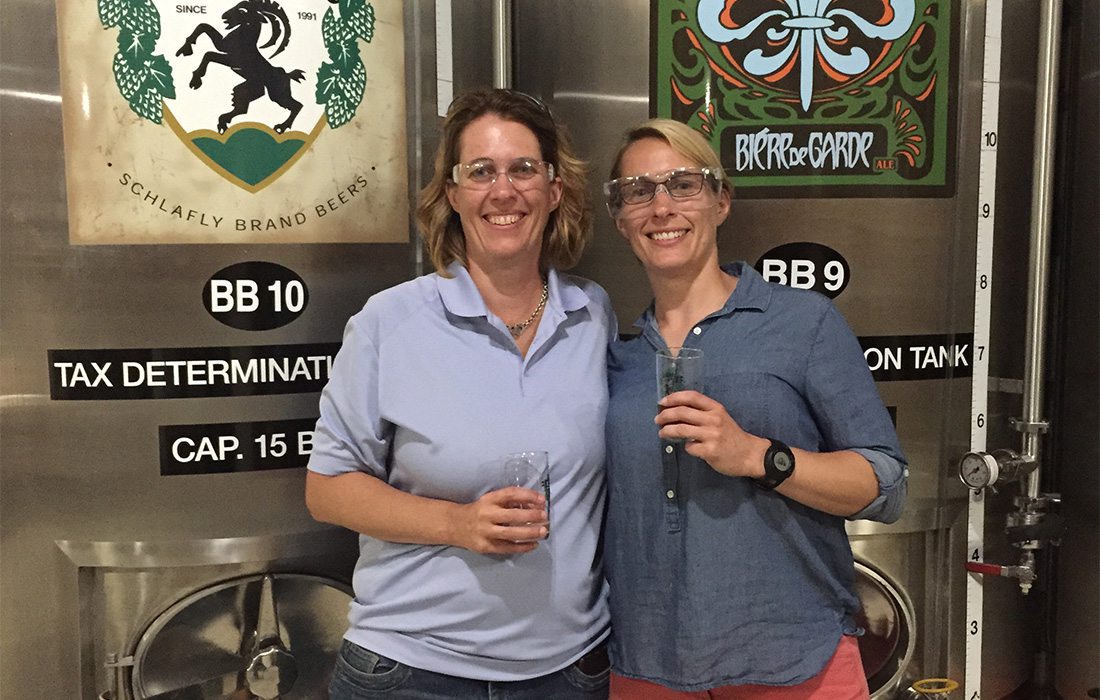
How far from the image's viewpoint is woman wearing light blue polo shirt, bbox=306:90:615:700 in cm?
163

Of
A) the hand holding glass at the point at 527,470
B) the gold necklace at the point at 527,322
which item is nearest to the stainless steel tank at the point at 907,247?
the gold necklace at the point at 527,322

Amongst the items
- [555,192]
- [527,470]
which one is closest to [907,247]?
[555,192]

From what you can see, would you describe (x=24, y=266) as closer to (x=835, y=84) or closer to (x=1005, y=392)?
(x=835, y=84)

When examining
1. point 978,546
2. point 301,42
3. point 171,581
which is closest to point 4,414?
point 171,581

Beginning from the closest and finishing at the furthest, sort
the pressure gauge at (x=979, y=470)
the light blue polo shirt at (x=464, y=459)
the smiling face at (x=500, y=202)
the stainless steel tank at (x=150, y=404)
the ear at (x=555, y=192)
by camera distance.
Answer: the light blue polo shirt at (x=464, y=459) < the smiling face at (x=500, y=202) < the ear at (x=555, y=192) < the stainless steel tank at (x=150, y=404) < the pressure gauge at (x=979, y=470)

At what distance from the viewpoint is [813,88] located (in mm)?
2123

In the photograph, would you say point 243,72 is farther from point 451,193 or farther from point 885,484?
point 885,484

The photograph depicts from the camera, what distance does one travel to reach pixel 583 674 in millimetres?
1704

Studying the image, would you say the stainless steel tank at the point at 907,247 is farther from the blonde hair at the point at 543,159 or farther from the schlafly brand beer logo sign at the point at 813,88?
the blonde hair at the point at 543,159

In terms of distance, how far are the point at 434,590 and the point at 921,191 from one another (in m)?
1.46

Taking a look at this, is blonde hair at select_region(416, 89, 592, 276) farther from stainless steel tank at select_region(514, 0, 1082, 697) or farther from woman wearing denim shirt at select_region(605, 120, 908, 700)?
stainless steel tank at select_region(514, 0, 1082, 697)

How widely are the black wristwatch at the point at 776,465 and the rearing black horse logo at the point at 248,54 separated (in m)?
1.29

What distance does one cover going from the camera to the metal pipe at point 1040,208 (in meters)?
2.25

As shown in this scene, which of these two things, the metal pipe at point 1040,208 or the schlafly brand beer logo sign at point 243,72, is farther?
the metal pipe at point 1040,208
